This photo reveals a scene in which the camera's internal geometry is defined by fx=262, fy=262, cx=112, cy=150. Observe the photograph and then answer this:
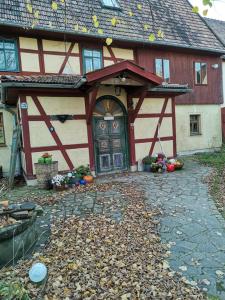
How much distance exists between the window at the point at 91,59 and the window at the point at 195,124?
5.48m

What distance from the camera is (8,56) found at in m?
8.83

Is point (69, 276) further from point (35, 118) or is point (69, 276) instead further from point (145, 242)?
point (35, 118)

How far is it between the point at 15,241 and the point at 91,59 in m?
8.18

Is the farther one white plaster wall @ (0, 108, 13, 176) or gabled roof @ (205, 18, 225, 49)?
gabled roof @ (205, 18, 225, 49)

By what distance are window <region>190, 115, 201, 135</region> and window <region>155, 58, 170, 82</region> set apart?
7.79ft

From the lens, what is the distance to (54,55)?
9.34 meters

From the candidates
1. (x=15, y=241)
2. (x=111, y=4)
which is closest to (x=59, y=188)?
(x=15, y=241)

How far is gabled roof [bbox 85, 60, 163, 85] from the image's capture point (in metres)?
6.93

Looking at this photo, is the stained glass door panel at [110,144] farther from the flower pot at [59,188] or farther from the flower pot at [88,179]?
the flower pot at [59,188]

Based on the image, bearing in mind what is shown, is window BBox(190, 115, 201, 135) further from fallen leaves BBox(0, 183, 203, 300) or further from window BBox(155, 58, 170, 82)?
fallen leaves BBox(0, 183, 203, 300)

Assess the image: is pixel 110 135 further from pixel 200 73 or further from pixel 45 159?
pixel 200 73

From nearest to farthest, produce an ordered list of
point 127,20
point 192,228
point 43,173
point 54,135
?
point 192,228
point 43,173
point 54,135
point 127,20

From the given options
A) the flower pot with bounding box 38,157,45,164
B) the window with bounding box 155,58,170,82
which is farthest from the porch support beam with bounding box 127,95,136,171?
the window with bounding box 155,58,170,82

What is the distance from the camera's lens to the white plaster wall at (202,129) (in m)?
12.3
